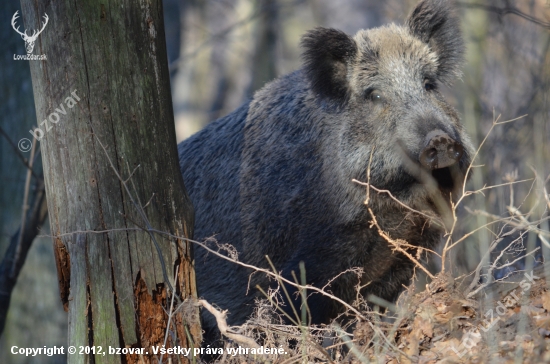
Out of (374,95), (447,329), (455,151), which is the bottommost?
(447,329)

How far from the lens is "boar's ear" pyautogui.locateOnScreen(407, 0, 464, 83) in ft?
16.2

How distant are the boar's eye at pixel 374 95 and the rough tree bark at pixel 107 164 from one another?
1915 millimetres

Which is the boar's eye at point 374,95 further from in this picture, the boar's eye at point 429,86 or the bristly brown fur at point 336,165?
the boar's eye at point 429,86

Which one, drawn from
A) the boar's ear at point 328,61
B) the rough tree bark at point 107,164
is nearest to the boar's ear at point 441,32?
the boar's ear at point 328,61

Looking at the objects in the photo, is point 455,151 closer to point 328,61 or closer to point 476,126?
point 328,61

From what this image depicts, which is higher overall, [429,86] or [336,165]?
[429,86]

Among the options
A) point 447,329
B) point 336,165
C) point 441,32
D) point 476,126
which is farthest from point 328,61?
point 476,126

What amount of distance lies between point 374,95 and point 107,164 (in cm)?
227

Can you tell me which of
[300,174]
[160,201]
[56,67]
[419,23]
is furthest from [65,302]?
[419,23]

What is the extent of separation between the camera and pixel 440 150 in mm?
4020

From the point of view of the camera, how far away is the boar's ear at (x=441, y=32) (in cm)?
495

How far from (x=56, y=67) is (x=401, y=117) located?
93.9 inches

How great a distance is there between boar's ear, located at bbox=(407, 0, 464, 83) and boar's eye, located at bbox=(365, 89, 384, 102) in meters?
A: 0.62

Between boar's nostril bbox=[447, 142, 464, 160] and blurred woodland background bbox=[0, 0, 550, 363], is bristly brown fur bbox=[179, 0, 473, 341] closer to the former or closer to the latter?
boar's nostril bbox=[447, 142, 464, 160]
